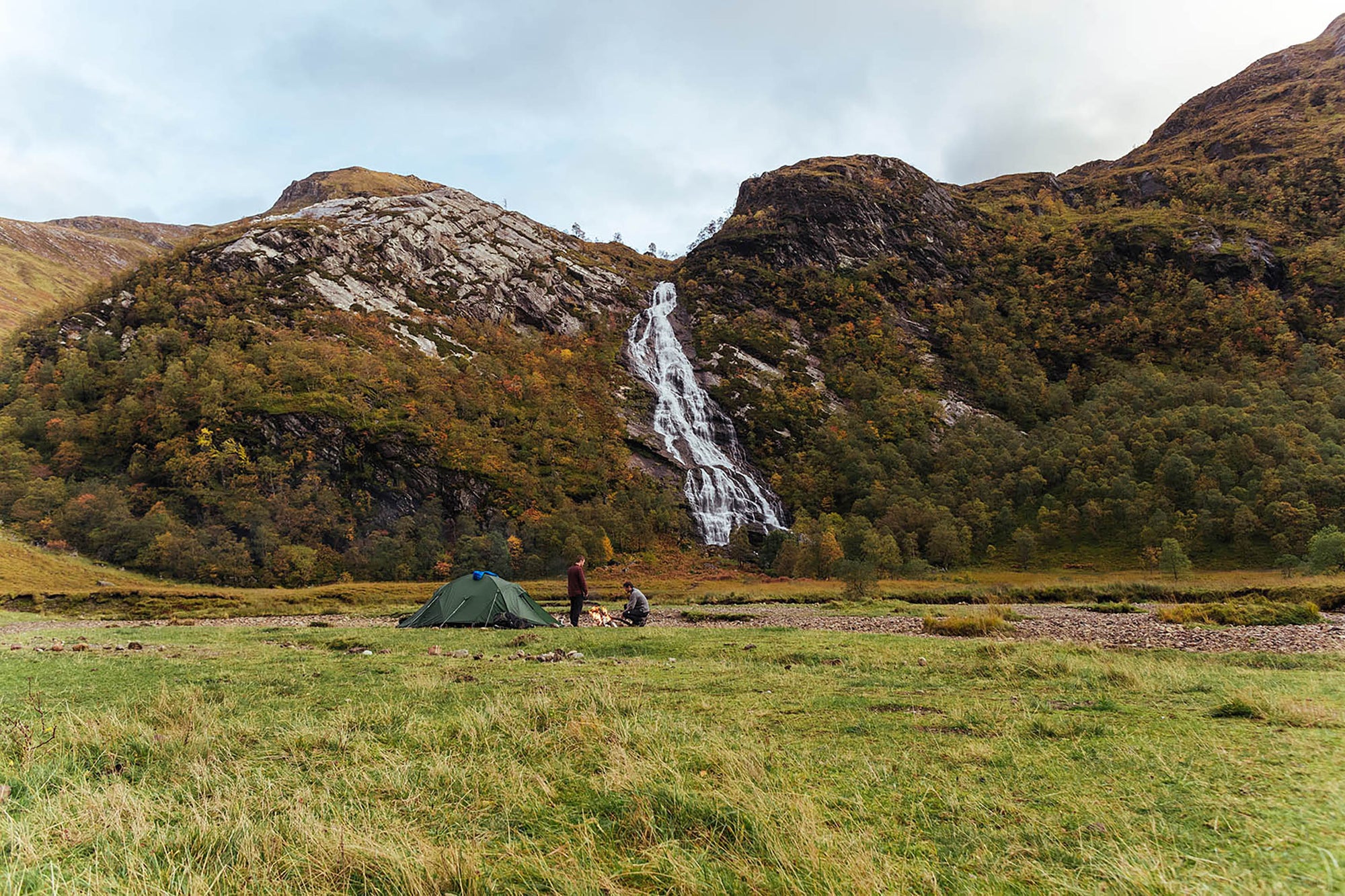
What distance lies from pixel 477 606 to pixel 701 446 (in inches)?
2666

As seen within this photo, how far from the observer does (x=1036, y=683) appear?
8.77 metres

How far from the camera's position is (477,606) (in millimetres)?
21312

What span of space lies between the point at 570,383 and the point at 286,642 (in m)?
81.5

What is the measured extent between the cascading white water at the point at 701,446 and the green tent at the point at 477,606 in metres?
53.3

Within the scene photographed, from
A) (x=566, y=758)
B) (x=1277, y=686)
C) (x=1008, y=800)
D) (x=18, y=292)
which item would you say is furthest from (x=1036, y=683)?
(x=18, y=292)

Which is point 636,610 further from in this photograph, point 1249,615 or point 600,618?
point 1249,615

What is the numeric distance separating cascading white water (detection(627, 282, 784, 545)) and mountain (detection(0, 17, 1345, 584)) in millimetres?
2189

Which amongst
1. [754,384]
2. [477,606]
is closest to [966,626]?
[477,606]

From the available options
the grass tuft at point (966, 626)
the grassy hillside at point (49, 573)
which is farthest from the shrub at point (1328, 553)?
the grassy hillside at point (49, 573)

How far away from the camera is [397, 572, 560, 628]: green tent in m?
21.0

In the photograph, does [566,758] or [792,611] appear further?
[792,611]

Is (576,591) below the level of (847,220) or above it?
below

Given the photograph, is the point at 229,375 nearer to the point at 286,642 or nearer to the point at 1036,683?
the point at 286,642

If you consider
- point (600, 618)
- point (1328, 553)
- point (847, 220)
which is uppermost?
point (847, 220)
